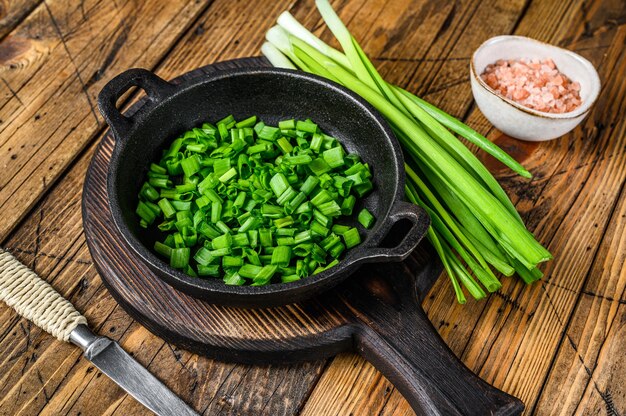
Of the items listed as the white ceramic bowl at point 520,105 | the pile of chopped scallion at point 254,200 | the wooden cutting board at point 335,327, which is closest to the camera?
the wooden cutting board at point 335,327

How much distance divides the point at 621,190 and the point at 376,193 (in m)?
0.93

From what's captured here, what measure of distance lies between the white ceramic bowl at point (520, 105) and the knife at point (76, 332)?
145 cm

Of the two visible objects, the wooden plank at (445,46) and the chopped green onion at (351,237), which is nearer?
the chopped green onion at (351,237)

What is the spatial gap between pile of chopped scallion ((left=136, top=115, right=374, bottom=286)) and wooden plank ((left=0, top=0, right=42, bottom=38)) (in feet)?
3.65

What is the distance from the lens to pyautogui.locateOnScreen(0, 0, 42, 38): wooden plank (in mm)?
2748

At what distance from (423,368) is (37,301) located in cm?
114

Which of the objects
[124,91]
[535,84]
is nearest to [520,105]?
[535,84]

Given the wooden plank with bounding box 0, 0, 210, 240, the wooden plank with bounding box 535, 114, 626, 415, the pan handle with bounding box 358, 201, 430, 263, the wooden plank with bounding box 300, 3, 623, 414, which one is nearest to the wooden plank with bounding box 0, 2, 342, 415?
the wooden plank with bounding box 300, 3, 623, 414

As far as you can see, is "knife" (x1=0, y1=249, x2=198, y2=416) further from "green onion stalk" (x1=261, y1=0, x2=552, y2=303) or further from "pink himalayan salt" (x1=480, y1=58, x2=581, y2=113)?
"pink himalayan salt" (x1=480, y1=58, x2=581, y2=113)

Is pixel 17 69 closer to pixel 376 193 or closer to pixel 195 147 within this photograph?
pixel 195 147

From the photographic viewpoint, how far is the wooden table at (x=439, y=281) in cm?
193

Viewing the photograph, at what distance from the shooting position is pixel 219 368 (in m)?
1.95

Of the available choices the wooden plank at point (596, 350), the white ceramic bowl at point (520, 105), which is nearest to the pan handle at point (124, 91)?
the white ceramic bowl at point (520, 105)

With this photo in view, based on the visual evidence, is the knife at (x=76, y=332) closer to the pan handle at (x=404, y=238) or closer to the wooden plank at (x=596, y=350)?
the pan handle at (x=404, y=238)
